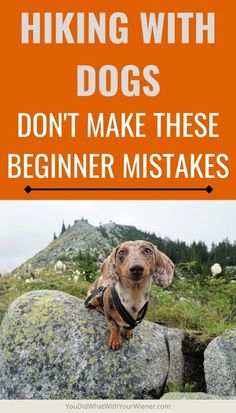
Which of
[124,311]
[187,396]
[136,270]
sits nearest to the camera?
[136,270]

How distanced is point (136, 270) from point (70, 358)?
1.70 m

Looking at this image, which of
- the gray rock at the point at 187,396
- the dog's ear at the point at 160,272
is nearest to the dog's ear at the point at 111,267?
the dog's ear at the point at 160,272

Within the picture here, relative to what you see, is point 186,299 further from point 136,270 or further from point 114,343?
point 136,270

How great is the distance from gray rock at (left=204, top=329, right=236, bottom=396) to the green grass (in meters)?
0.99

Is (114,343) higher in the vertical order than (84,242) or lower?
lower

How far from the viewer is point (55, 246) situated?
750 centimetres

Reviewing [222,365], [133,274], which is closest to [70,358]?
[133,274]

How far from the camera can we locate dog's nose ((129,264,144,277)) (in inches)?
205

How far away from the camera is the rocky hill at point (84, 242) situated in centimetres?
664

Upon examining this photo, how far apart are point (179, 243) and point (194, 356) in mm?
1473

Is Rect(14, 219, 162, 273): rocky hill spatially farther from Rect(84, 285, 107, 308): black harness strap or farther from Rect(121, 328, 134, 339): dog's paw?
Rect(121, 328, 134, 339): dog's paw

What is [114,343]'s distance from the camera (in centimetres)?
629

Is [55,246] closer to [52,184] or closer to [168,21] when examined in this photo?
[52,184]
